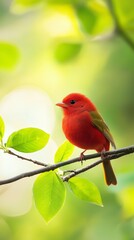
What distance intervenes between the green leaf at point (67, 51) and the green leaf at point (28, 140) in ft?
3.47

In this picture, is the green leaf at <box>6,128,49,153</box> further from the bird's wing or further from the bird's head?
the bird's head

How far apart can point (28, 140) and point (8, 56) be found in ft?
3.34

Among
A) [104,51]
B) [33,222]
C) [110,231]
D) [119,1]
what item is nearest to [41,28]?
[104,51]

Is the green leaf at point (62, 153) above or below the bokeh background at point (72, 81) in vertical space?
below

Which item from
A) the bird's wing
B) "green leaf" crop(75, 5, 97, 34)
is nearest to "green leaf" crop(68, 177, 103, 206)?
the bird's wing

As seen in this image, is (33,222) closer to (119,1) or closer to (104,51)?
(104,51)

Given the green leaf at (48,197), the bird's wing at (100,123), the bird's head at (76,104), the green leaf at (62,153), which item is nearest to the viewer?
the green leaf at (48,197)

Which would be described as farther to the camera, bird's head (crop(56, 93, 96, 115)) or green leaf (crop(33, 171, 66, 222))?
bird's head (crop(56, 93, 96, 115))

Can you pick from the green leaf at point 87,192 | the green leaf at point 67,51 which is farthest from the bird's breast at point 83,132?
the green leaf at point 87,192

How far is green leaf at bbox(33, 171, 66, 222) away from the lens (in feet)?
6.17

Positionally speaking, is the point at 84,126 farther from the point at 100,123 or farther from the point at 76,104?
the point at 76,104

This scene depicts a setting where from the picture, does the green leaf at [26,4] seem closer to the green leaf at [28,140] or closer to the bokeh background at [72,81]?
the bokeh background at [72,81]

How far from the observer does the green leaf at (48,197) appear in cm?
188

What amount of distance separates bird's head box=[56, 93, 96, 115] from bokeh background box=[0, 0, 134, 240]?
0.20 meters
